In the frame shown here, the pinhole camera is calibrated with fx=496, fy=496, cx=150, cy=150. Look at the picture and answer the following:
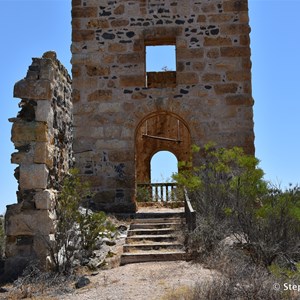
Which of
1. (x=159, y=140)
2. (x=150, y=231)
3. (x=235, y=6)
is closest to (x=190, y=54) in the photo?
(x=235, y=6)

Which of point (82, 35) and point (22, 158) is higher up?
point (82, 35)

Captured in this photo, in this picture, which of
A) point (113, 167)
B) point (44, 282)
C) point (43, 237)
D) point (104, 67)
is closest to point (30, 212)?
point (43, 237)

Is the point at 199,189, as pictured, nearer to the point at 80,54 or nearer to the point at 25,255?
the point at 25,255

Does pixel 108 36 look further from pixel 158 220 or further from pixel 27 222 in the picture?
pixel 27 222

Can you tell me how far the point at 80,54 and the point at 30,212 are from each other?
6460 mm

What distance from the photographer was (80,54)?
42.1ft

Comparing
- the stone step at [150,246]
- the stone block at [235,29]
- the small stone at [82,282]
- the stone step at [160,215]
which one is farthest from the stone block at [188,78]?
the small stone at [82,282]

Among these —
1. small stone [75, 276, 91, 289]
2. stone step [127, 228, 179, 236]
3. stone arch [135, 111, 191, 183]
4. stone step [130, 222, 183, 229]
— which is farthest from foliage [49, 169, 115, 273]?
stone arch [135, 111, 191, 183]

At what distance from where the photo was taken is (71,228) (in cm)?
769

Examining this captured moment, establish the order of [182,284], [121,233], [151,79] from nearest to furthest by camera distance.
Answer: [182,284] → [121,233] → [151,79]

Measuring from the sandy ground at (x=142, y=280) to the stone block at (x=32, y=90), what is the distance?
2807 mm

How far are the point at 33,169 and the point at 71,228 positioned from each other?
1.11 m

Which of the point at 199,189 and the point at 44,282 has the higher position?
the point at 199,189

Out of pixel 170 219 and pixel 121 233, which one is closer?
pixel 121 233
